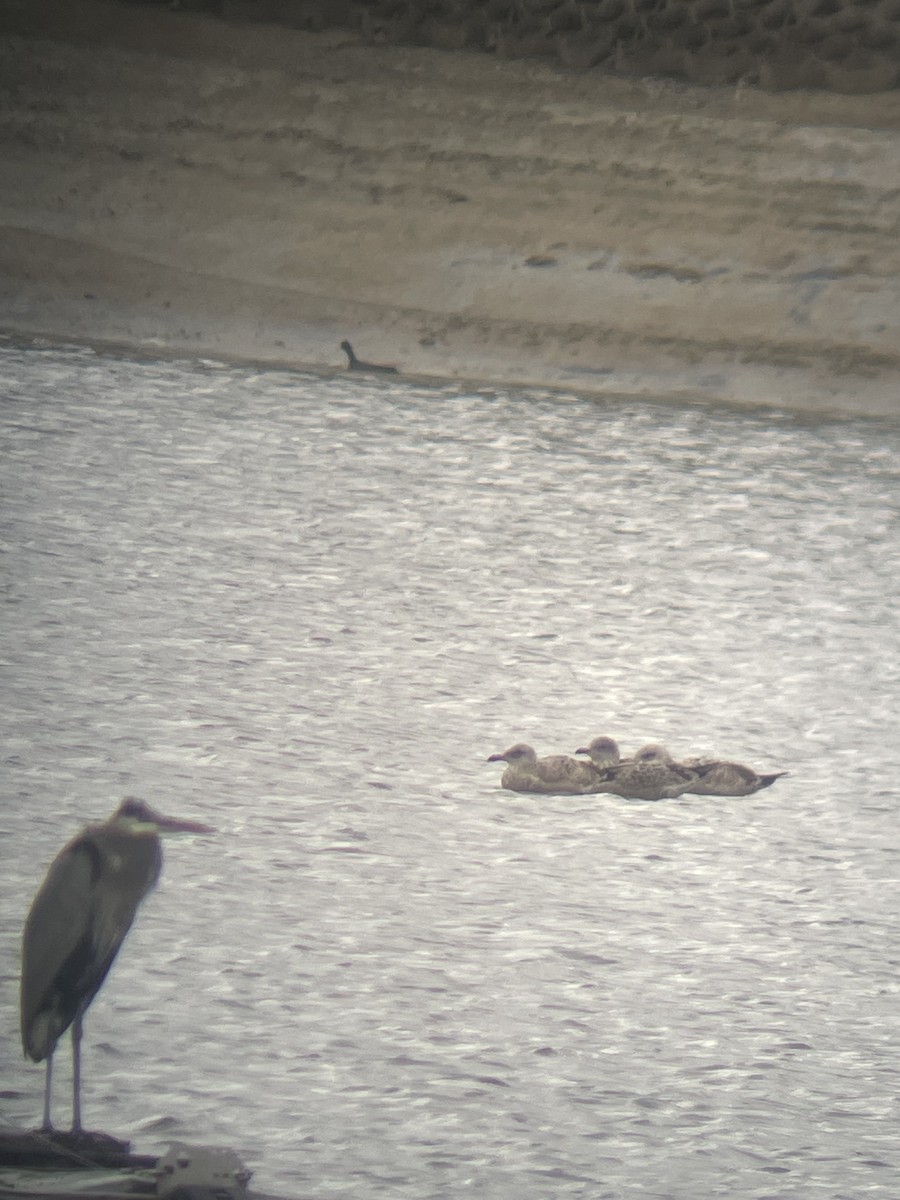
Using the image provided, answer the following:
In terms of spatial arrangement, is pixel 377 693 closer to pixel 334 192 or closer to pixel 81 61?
pixel 334 192

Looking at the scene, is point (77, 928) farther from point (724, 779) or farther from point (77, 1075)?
point (724, 779)

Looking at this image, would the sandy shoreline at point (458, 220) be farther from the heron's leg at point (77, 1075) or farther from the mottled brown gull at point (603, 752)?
the heron's leg at point (77, 1075)

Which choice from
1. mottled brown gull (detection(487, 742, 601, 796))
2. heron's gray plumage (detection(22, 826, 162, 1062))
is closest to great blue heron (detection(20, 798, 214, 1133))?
heron's gray plumage (detection(22, 826, 162, 1062))

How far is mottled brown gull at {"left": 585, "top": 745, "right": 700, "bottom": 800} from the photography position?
594 millimetres

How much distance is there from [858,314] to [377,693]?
1.86 ft

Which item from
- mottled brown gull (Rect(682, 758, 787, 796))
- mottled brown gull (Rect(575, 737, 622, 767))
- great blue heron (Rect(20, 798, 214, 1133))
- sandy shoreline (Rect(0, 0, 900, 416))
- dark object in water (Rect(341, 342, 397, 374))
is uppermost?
sandy shoreline (Rect(0, 0, 900, 416))

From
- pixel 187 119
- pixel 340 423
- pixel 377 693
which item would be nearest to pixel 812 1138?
pixel 377 693

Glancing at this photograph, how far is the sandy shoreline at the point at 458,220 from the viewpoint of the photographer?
1104 mm

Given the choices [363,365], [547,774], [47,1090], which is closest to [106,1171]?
[47,1090]

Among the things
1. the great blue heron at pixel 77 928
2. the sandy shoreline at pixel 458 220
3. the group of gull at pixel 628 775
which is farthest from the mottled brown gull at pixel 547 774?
the sandy shoreline at pixel 458 220

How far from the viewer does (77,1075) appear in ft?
1.23

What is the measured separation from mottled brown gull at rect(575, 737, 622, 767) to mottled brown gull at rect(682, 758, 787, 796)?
26 millimetres

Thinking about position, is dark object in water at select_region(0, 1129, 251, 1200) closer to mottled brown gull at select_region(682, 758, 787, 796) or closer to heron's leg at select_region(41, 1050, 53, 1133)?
heron's leg at select_region(41, 1050, 53, 1133)

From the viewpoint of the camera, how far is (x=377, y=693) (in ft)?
2.21
